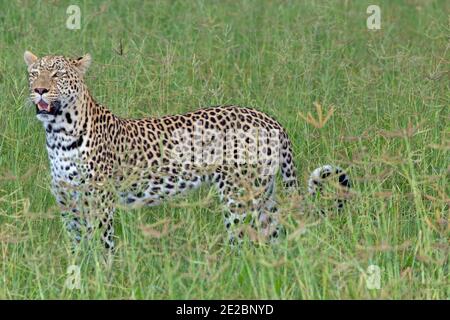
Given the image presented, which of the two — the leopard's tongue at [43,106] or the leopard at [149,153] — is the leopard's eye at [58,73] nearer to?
the leopard at [149,153]

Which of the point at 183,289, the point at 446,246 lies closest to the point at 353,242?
the point at 446,246

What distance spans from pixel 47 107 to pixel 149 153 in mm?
786

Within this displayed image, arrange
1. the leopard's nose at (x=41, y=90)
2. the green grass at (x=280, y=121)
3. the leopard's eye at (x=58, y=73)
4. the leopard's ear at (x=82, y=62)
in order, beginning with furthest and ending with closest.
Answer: the leopard's ear at (x=82, y=62) < the leopard's eye at (x=58, y=73) < the leopard's nose at (x=41, y=90) < the green grass at (x=280, y=121)

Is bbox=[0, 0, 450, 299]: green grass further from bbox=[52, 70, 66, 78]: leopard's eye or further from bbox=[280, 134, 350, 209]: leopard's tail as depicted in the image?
bbox=[52, 70, 66, 78]: leopard's eye

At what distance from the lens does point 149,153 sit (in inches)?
309

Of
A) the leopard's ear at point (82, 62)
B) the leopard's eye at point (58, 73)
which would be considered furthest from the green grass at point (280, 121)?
Result: the leopard's ear at point (82, 62)

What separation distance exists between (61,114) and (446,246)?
2.43 metres

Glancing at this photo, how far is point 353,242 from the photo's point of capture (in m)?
6.78

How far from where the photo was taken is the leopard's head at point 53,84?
24.1 feet

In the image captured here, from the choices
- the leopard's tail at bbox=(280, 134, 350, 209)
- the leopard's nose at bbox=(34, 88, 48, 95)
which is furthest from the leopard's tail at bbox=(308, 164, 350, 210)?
the leopard's nose at bbox=(34, 88, 48, 95)

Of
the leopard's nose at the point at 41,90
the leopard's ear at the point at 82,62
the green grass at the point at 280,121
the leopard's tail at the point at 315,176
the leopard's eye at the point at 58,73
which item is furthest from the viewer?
the leopard's ear at the point at 82,62

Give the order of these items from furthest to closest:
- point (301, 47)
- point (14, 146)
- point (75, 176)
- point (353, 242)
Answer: point (301, 47)
point (14, 146)
point (75, 176)
point (353, 242)

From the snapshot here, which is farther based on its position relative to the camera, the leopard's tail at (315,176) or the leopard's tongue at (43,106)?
the leopard's tongue at (43,106)

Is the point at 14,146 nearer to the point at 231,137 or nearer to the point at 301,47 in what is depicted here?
the point at 231,137
